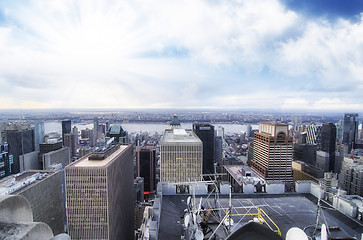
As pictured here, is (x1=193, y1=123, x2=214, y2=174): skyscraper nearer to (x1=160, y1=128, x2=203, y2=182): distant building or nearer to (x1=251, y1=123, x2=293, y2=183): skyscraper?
(x1=251, y1=123, x2=293, y2=183): skyscraper

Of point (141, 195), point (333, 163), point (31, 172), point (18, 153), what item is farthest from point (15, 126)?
point (333, 163)

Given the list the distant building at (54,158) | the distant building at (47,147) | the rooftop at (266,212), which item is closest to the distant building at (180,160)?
the rooftop at (266,212)

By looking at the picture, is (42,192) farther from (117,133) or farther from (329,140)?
(329,140)

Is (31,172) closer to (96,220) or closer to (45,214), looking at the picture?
(45,214)

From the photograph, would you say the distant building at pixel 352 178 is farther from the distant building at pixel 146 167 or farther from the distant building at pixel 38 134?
the distant building at pixel 38 134

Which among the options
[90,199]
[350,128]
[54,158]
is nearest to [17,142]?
[54,158]

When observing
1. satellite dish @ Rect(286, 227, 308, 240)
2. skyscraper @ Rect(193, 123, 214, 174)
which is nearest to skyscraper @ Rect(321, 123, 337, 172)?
skyscraper @ Rect(193, 123, 214, 174)
